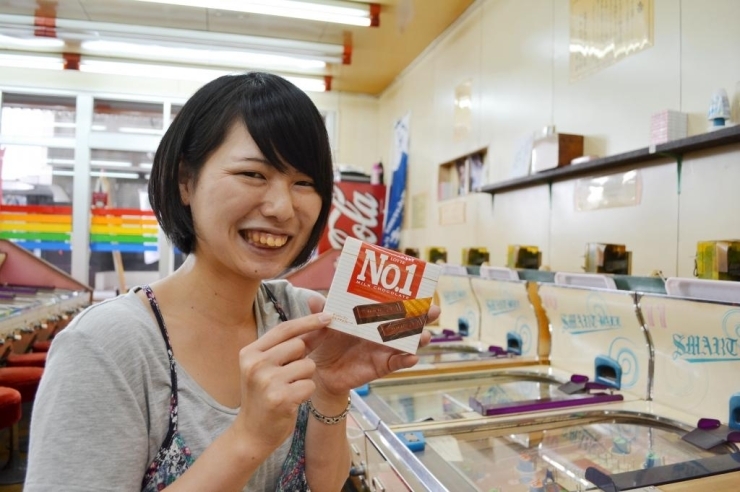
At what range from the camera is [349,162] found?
6422 millimetres

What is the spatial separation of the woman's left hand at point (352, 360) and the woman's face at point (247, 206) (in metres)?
0.19

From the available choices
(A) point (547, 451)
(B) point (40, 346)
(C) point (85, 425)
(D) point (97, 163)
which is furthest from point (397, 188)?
(C) point (85, 425)

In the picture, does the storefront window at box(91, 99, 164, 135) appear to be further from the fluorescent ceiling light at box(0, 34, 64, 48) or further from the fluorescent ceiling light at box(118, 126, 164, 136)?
the fluorescent ceiling light at box(0, 34, 64, 48)

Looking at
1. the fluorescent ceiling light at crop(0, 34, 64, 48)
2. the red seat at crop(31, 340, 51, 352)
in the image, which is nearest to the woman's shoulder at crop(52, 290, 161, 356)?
the red seat at crop(31, 340, 51, 352)

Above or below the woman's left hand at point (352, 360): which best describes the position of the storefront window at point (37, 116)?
above

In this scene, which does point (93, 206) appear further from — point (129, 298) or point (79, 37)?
point (129, 298)

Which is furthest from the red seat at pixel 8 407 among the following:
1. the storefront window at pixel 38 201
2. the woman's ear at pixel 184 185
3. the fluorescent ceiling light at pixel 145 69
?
the storefront window at pixel 38 201

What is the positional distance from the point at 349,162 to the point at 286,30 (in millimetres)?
2363

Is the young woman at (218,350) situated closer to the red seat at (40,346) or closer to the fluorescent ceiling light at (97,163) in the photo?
the red seat at (40,346)

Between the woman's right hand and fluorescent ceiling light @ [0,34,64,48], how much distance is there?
4728 mm

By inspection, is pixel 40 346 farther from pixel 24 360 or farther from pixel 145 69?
pixel 145 69

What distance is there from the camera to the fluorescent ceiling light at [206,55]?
421cm

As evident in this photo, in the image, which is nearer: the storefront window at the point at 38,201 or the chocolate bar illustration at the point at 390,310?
the chocolate bar illustration at the point at 390,310

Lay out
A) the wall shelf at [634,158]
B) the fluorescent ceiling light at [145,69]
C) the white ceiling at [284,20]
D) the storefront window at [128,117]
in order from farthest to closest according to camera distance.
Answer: the storefront window at [128,117], the fluorescent ceiling light at [145,69], the white ceiling at [284,20], the wall shelf at [634,158]
